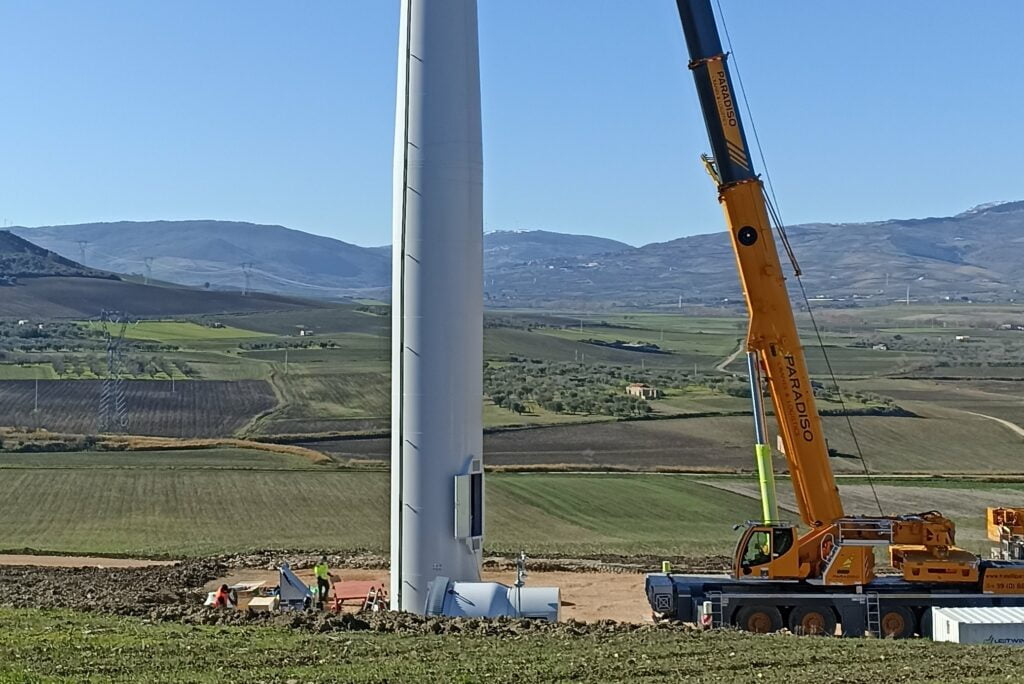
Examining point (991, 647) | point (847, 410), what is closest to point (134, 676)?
point (991, 647)

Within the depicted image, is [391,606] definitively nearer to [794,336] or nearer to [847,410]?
[794,336]

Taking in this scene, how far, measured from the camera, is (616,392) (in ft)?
305

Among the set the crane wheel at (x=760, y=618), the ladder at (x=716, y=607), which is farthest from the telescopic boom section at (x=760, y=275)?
the ladder at (x=716, y=607)

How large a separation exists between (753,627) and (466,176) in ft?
32.4

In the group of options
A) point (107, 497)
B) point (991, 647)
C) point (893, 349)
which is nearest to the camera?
point (991, 647)

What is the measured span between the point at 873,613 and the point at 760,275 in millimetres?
6646

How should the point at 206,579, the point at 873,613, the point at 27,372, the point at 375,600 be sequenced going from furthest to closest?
the point at 27,372 < the point at 206,579 < the point at 375,600 < the point at 873,613

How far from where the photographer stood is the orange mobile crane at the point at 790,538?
81.7 ft

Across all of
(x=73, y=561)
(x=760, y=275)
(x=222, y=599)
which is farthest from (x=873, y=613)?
(x=73, y=561)

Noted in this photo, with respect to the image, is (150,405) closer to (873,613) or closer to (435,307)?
(435,307)

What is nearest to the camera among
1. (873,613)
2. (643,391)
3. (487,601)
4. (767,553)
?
Result: (487,601)

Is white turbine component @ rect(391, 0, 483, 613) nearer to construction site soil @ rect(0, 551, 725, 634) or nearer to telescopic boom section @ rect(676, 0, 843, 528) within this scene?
construction site soil @ rect(0, 551, 725, 634)

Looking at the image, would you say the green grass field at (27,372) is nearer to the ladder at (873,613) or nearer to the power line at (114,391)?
the power line at (114,391)

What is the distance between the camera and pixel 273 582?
1198 inches
